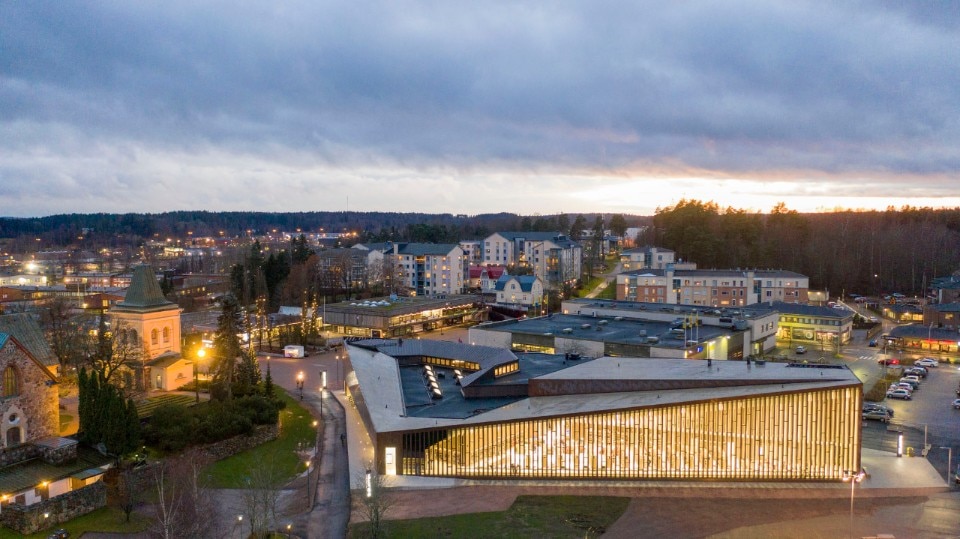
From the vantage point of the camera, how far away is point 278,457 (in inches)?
1178

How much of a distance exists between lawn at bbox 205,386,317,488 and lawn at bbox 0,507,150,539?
3.53 meters

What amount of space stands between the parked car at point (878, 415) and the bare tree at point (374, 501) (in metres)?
27.5

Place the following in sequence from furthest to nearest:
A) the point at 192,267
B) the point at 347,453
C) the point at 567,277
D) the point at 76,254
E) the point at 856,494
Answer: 1. the point at 76,254
2. the point at 192,267
3. the point at 567,277
4. the point at 347,453
5. the point at 856,494

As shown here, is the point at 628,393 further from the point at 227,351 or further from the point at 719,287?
the point at 719,287

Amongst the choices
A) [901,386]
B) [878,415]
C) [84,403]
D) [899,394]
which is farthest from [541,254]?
[84,403]

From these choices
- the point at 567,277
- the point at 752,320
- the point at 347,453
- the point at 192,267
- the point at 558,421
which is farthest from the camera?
the point at 192,267

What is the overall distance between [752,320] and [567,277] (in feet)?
137

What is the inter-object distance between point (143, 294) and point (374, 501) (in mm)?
28844

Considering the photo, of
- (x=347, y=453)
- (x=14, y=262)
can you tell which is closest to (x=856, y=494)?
(x=347, y=453)

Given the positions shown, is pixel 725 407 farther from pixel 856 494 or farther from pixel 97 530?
pixel 97 530

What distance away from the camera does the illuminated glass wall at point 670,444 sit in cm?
2586

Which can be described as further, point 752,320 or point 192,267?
point 192,267

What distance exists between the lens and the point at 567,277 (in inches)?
3681

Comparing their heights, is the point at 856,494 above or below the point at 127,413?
below
